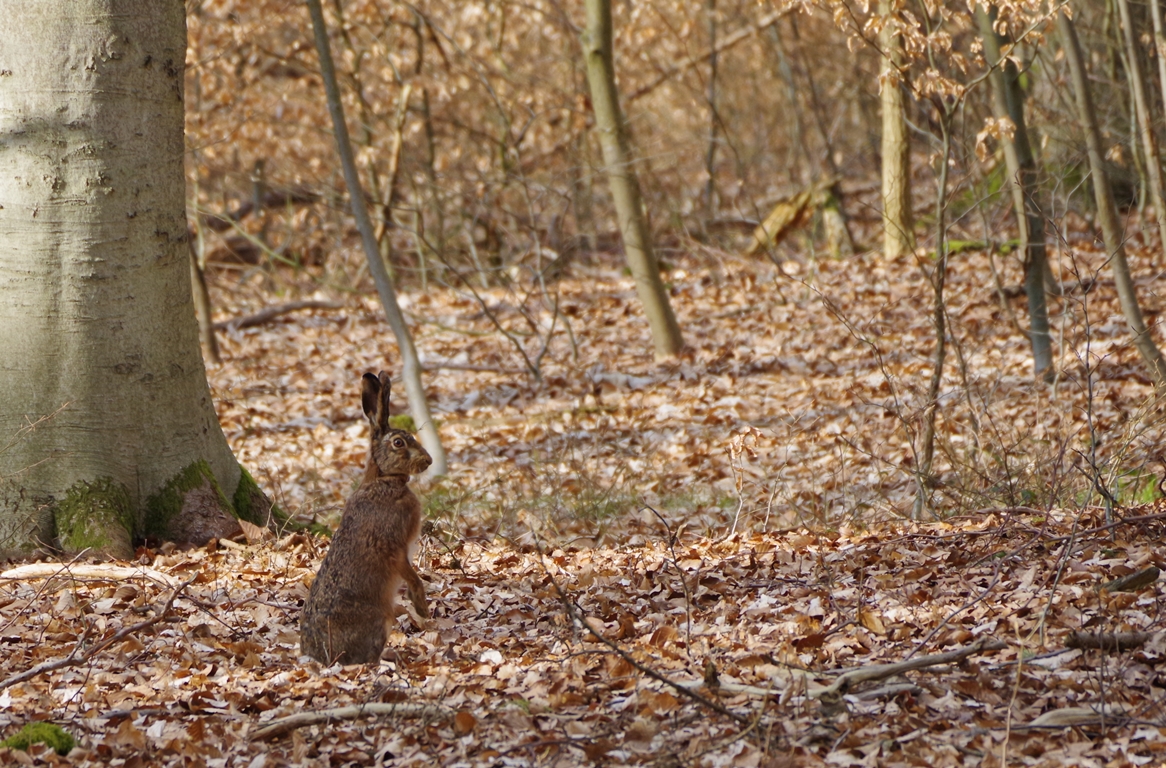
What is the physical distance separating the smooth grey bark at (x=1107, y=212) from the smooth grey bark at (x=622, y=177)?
539cm

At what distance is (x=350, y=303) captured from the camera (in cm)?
1761

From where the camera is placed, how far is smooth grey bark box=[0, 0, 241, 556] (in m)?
6.76

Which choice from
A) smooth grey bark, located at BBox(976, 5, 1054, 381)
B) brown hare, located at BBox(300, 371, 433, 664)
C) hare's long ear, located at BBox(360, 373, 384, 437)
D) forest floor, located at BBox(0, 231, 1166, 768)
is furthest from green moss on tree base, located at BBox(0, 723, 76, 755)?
smooth grey bark, located at BBox(976, 5, 1054, 381)

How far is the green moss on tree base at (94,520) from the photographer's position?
6785mm

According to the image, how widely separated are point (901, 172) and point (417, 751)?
14.1m

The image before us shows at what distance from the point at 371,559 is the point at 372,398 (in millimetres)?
823

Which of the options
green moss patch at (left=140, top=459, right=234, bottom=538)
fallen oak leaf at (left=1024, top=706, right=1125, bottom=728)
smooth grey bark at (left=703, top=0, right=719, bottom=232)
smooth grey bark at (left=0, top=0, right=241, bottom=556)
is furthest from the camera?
smooth grey bark at (left=703, top=0, right=719, bottom=232)

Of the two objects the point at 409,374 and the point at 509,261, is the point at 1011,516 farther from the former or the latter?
the point at 509,261

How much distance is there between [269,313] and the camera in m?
17.0

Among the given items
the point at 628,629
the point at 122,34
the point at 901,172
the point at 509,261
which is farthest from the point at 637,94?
the point at 628,629

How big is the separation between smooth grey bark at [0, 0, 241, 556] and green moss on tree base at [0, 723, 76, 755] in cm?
245

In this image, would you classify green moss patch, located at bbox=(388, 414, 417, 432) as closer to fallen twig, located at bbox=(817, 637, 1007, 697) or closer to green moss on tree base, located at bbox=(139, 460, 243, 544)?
green moss on tree base, located at bbox=(139, 460, 243, 544)

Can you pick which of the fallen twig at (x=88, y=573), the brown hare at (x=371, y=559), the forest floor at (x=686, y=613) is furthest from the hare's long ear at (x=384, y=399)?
the fallen twig at (x=88, y=573)

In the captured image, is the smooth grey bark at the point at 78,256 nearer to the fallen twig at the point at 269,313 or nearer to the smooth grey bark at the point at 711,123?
the fallen twig at the point at 269,313
